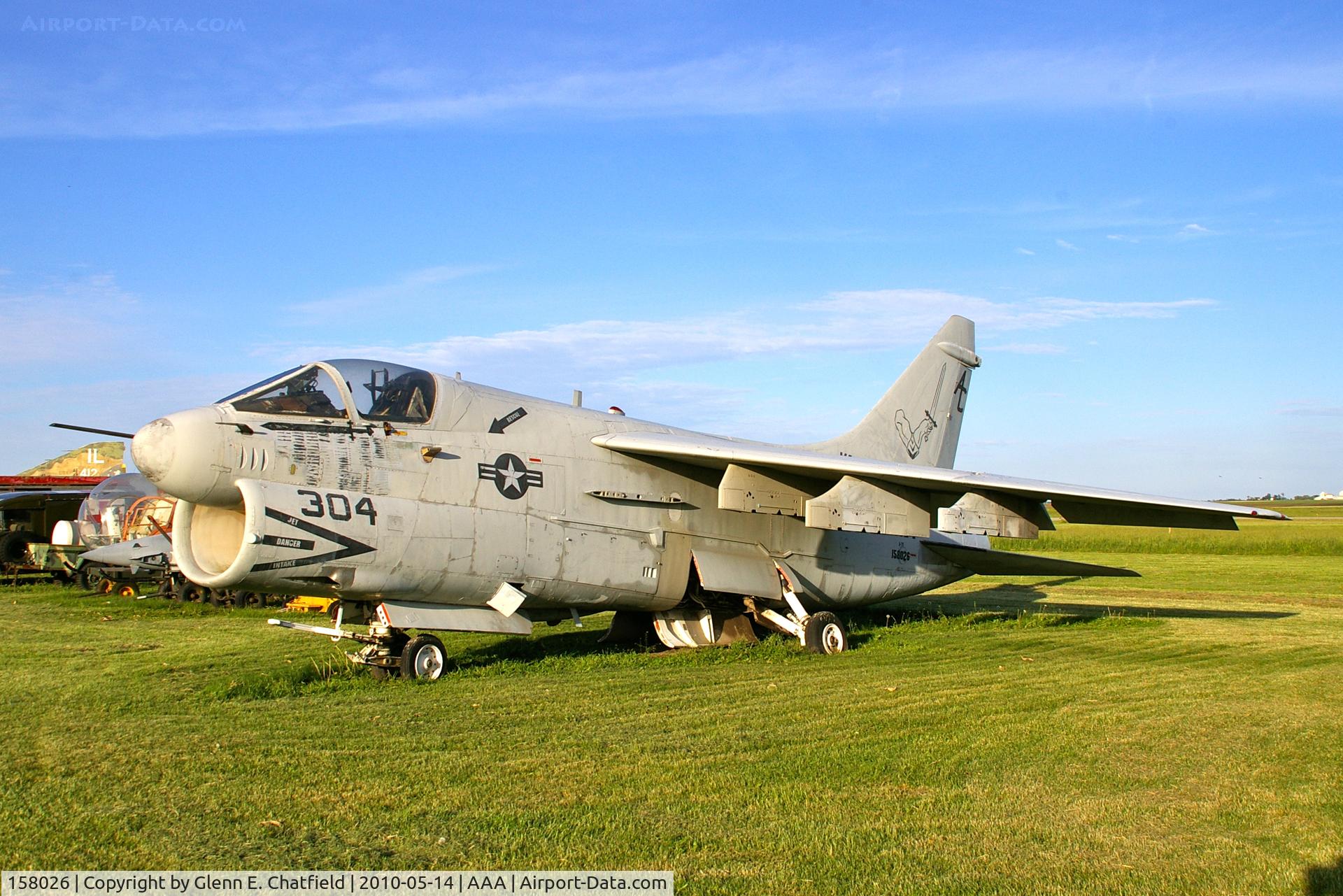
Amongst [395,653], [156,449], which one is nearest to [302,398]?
[156,449]

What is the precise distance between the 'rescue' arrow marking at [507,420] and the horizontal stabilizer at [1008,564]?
299 inches

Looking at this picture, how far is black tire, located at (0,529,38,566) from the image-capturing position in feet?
89.1

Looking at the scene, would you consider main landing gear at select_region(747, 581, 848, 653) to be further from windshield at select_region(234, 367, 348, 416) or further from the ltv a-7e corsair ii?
windshield at select_region(234, 367, 348, 416)

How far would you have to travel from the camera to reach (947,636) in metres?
14.7

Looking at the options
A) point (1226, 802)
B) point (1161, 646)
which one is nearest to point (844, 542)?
point (1161, 646)

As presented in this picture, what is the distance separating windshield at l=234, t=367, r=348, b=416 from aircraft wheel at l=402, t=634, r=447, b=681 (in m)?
2.45

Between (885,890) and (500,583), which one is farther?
(500,583)

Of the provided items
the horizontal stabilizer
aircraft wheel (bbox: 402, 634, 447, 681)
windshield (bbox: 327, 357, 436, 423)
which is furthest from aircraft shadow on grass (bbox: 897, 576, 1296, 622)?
windshield (bbox: 327, 357, 436, 423)

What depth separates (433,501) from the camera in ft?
34.6

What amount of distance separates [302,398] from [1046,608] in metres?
15.6

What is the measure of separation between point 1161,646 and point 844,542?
4.27 metres

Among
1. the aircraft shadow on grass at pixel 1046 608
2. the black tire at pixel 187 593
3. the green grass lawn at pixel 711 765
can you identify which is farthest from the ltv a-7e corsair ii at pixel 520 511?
the black tire at pixel 187 593

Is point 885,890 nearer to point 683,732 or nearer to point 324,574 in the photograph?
point 683,732

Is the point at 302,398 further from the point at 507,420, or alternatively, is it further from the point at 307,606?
the point at 307,606
